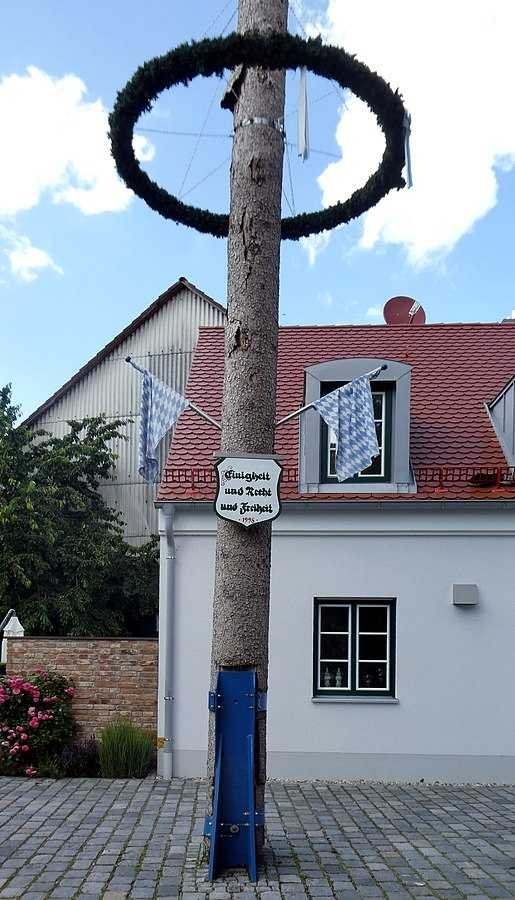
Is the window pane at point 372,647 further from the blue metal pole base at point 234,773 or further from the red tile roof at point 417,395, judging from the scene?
the blue metal pole base at point 234,773

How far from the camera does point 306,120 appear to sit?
238 inches

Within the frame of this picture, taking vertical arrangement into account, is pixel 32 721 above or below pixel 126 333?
below

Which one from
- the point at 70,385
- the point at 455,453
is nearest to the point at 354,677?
the point at 455,453

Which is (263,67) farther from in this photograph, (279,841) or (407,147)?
(279,841)

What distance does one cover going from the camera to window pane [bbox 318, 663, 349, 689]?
1000 centimetres

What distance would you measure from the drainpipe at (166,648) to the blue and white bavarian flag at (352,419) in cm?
268

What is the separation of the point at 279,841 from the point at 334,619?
337 centimetres

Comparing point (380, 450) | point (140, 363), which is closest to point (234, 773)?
point (380, 450)

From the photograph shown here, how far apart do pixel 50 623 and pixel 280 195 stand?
33.5 feet

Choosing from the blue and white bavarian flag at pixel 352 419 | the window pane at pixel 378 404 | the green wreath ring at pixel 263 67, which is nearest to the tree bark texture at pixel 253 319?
the green wreath ring at pixel 263 67

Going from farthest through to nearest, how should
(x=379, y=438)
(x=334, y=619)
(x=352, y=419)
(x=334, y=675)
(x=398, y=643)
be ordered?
(x=379, y=438), (x=334, y=619), (x=334, y=675), (x=398, y=643), (x=352, y=419)

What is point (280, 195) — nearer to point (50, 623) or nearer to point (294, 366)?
point (294, 366)

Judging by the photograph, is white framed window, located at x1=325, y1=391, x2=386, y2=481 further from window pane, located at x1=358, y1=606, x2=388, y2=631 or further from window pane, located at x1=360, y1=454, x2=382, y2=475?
window pane, located at x1=358, y1=606, x2=388, y2=631

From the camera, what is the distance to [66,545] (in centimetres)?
1549
